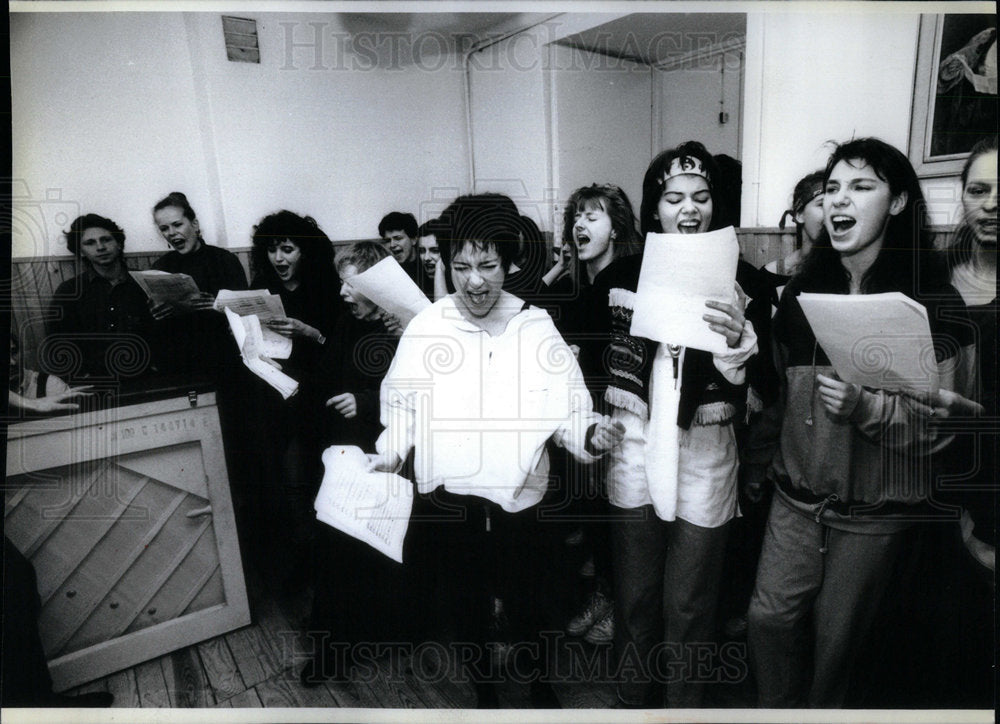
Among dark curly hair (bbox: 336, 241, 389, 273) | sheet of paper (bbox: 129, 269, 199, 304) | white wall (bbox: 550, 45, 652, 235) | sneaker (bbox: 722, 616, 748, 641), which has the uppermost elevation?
white wall (bbox: 550, 45, 652, 235)

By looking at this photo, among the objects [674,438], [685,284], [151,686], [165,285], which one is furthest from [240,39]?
[151,686]

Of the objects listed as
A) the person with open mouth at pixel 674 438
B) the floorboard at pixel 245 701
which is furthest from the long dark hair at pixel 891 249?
the floorboard at pixel 245 701

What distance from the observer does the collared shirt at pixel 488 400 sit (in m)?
1.81

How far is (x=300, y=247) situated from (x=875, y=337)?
1.59 meters

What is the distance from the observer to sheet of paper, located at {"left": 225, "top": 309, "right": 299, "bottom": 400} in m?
1.84

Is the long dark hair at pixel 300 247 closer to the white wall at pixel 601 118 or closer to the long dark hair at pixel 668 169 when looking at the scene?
the white wall at pixel 601 118

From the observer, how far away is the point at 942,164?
5.59 feet

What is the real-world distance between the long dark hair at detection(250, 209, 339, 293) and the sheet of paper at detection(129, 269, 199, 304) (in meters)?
0.19

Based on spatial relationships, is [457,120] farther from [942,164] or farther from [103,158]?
[942,164]

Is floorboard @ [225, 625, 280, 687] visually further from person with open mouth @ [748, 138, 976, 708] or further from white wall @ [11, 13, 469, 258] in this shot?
person with open mouth @ [748, 138, 976, 708]

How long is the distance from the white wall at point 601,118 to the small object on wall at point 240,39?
0.83 metres

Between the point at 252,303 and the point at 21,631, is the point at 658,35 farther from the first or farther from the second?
the point at 21,631

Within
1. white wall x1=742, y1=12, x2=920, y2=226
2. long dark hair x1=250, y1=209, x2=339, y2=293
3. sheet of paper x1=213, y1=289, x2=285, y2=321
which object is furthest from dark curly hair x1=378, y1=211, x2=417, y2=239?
white wall x1=742, y1=12, x2=920, y2=226

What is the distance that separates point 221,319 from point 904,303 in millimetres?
1864
